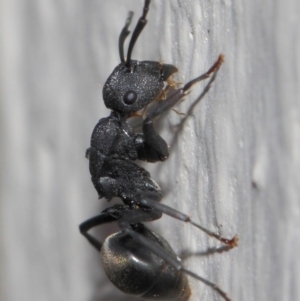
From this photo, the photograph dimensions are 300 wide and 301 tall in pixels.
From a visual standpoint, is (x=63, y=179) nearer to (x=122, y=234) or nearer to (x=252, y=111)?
(x=122, y=234)

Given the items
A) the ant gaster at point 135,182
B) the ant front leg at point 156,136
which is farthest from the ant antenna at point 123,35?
the ant front leg at point 156,136

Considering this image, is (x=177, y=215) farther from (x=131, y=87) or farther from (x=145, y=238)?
(x=131, y=87)

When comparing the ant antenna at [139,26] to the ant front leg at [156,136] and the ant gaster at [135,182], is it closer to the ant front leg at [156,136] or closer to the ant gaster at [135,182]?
the ant gaster at [135,182]

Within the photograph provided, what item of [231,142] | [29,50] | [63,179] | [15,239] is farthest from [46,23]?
[231,142]

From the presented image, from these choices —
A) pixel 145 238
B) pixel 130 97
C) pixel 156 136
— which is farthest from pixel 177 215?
pixel 130 97

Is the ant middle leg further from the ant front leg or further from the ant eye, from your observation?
the ant eye

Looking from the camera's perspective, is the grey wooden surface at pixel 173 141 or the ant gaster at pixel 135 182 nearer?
the grey wooden surface at pixel 173 141
